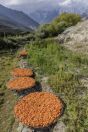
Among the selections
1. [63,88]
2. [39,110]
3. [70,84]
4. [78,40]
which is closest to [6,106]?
[63,88]

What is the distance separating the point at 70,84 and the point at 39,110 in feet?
9.61

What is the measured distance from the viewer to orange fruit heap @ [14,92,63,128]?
9.00 meters

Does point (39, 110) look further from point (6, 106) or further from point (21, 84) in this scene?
point (6, 106)

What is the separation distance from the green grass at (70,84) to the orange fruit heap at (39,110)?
0.41 m

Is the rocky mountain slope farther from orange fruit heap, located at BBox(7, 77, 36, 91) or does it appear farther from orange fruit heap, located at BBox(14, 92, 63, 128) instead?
orange fruit heap, located at BBox(14, 92, 63, 128)

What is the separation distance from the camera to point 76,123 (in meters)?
8.76

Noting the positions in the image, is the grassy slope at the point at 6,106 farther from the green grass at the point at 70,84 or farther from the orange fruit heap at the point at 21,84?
the green grass at the point at 70,84

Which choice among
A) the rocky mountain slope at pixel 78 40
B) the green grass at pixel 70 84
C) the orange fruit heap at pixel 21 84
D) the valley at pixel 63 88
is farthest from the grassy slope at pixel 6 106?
the rocky mountain slope at pixel 78 40

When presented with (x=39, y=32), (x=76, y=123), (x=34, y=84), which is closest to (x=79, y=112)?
(x=76, y=123)

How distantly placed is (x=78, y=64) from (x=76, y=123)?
8335 millimetres

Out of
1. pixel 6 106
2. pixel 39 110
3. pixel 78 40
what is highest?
pixel 78 40

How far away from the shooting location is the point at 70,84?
12.2m

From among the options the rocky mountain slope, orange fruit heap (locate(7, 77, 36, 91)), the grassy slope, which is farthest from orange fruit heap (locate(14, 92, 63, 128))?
the rocky mountain slope

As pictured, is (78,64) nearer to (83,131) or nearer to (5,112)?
(5,112)
